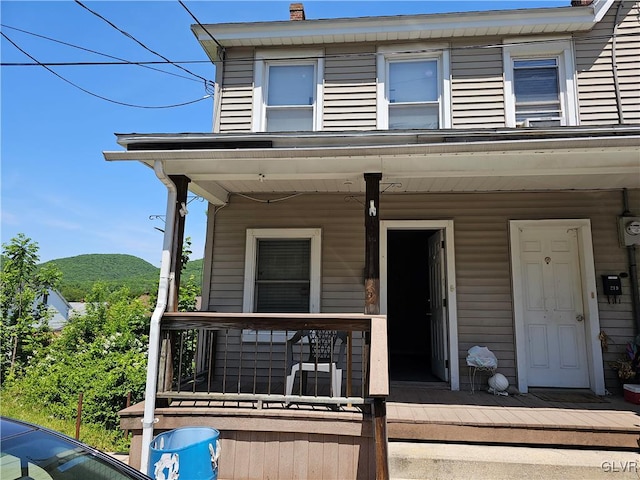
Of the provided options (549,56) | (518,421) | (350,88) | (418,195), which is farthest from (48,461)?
(549,56)

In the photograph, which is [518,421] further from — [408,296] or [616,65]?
[408,296]

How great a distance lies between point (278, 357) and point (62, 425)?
360 centimetres

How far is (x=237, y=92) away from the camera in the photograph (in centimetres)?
577

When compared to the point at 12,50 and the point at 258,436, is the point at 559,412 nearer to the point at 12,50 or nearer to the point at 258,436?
the point at 258,436

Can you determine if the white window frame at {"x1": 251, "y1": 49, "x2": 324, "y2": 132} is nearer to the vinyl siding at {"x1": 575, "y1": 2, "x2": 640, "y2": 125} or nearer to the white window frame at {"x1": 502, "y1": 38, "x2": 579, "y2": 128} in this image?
the white window frame at {"x1": 502, "y1": 38, "x2": 579, "y2": 128}

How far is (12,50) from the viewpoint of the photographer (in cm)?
542

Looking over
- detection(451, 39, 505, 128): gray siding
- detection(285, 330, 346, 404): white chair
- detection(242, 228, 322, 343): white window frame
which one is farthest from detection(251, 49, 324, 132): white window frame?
detection(285, 330, 346, 404): white chair

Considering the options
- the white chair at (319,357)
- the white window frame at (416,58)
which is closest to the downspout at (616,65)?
the white window frame at (416,58)

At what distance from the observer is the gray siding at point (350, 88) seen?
5570 mm

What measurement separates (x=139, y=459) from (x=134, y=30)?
6.07m

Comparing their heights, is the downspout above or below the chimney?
below

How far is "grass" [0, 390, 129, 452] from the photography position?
17.1 feet

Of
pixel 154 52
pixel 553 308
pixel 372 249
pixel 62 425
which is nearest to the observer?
pixel 372 249

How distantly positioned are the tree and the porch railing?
6017 mm
